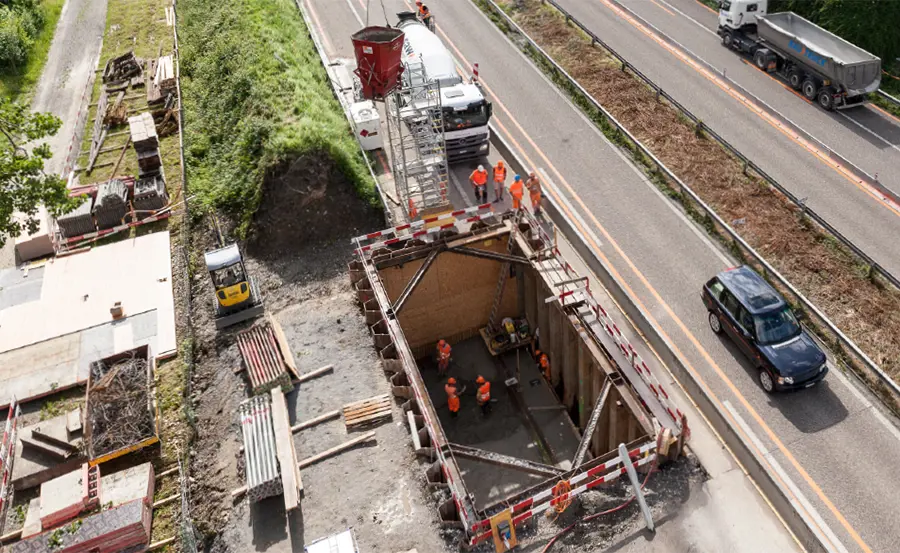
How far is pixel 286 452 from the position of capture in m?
15.3

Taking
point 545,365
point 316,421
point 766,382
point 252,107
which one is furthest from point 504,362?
point 252,107

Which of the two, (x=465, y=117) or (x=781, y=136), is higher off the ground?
(x=465, y=117)

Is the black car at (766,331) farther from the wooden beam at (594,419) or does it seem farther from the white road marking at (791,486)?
the wooden beam at (594,419)

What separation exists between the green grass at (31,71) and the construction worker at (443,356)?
27.8m

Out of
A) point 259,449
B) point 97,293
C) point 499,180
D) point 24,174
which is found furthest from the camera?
point 499,180

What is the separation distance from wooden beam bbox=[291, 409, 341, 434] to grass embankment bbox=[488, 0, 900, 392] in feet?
44.1

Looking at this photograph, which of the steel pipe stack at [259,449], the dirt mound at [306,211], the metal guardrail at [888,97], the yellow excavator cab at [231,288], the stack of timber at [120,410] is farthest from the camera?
the metal guardrail at [888,97]

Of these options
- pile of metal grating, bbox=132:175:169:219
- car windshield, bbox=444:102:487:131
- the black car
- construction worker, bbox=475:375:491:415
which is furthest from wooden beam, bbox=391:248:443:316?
pile of metal grating, bbox=132:175:169:219

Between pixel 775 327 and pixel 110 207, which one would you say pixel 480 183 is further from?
pixel 110 207

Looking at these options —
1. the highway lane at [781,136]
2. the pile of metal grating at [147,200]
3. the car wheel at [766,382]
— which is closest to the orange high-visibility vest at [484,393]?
the car wheel at [766,382]

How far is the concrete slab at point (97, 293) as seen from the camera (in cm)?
2062

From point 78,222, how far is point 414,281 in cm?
1319

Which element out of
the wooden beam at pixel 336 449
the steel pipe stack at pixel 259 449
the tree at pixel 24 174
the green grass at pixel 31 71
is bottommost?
the wooden beam at pixel 336 449

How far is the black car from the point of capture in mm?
16359
